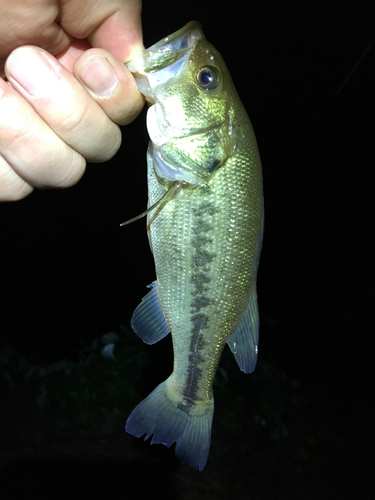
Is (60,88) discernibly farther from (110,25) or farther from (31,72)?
(110,25)

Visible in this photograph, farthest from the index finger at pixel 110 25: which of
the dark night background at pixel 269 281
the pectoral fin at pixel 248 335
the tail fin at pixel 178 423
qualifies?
the dark night background at pixel 269 281

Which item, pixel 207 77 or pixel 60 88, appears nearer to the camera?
pixel 60 88

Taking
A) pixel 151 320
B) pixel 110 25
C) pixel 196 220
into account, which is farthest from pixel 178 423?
pixel 110 25

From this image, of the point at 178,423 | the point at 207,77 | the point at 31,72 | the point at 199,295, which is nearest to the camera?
the point at 31,72

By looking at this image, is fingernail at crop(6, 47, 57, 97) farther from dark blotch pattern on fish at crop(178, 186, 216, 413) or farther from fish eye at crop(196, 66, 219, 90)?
dark blotch pattern on fish at crop(178, 186, 216, 413)

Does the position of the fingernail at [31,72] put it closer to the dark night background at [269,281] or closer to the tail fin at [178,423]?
the tail fin at [178,423]

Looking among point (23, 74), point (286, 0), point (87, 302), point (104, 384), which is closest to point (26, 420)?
point (104, 384)
